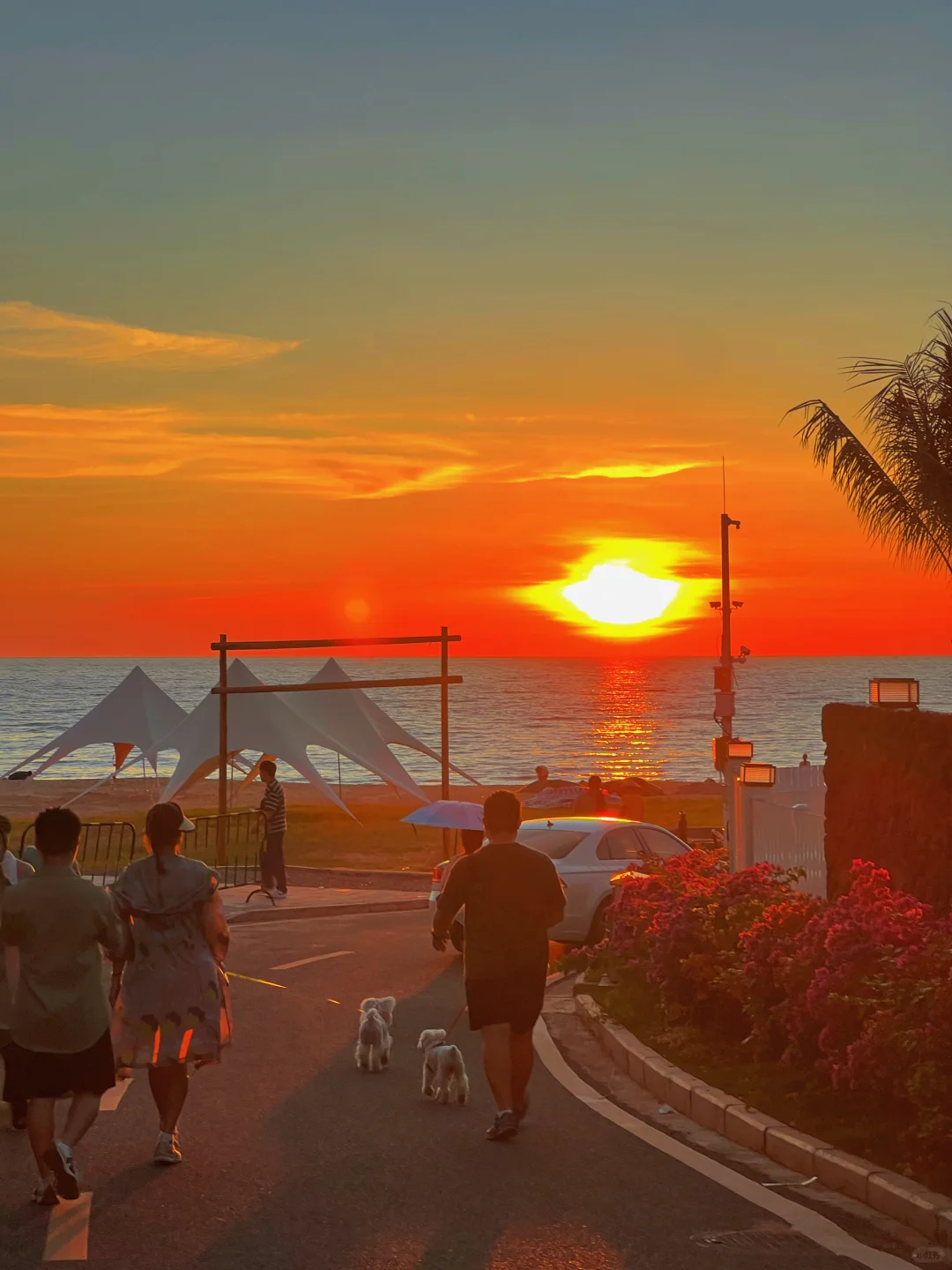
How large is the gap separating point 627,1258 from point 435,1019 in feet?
22.7

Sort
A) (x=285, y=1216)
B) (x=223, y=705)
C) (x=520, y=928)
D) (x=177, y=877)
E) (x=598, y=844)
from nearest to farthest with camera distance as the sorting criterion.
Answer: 1. (x=285, y=1216)
2. (x=177, y=877)
3. (x=520, y=928)
4. (x=598, y=844)
5. (x=223, y=705)

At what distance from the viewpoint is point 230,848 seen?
1300 inches

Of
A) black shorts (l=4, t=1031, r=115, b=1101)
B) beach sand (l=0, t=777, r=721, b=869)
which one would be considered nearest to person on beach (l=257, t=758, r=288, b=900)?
beach sand (l=0, t=777, r=721, b=869)

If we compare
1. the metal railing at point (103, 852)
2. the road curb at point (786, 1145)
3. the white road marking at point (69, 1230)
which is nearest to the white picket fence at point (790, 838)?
the road curb at point (786, 1145)

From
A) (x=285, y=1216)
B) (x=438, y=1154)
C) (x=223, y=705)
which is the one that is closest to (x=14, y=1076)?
(x=285, y=1216)

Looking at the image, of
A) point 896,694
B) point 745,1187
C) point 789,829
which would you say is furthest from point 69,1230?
point 789,829

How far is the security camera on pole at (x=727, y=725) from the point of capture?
1822 centimetres

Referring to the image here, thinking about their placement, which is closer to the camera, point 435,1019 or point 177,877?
point 177,877

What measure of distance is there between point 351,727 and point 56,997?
34414 millimetres

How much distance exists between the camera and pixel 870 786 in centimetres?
1230

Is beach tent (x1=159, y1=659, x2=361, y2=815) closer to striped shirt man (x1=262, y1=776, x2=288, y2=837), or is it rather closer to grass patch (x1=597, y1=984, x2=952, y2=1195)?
striped shirt man (x1=262, y1=776, x2=288, y2=837)

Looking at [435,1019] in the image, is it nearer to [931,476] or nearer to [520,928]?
[520,928]

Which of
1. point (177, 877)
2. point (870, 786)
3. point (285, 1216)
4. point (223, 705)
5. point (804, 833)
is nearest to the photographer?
point (285, 1216)

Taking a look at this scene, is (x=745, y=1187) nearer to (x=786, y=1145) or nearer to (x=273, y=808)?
(x=786, y=1145)
